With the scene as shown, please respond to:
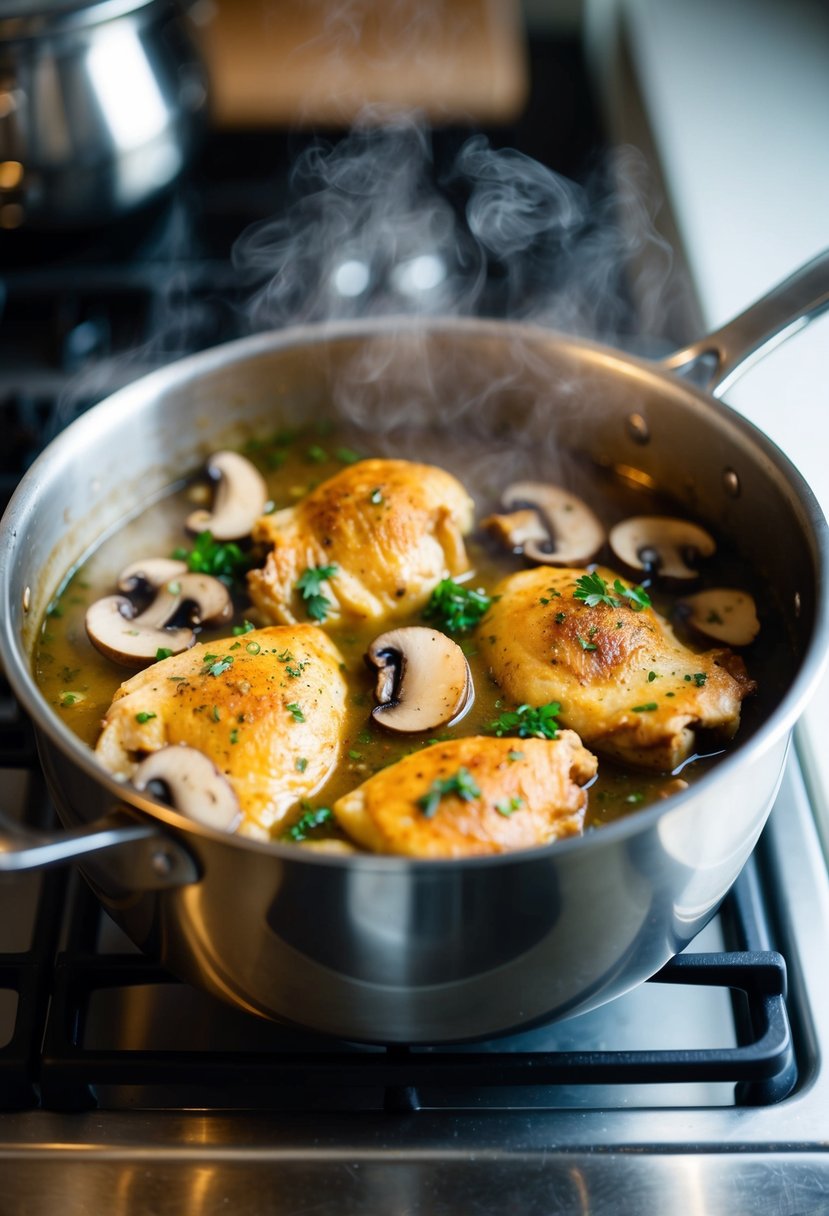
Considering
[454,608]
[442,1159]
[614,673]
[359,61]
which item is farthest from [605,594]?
[359,61]

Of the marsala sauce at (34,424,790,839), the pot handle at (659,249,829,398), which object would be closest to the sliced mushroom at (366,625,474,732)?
the marsala sauce at (34,424,790,839)

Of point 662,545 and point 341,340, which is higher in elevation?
point 341,340

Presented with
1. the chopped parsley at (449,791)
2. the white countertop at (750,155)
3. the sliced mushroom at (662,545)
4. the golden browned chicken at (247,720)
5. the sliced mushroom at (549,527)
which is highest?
the white countertop at (750,155)

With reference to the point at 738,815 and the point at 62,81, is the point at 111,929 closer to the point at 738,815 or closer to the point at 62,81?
the point at 738,815

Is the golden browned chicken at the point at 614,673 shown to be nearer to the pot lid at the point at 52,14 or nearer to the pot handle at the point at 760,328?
the pot handle at the point at 760,328

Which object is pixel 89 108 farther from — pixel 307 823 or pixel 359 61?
pixel 307 823

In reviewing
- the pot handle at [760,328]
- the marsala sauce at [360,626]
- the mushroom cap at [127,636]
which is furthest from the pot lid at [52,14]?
Answer: the pot handle at [760,328]

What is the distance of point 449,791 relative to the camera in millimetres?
1890

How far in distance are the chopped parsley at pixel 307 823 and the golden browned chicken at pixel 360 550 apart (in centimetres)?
52

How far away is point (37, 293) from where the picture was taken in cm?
352

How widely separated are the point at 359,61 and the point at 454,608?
2.82 meters

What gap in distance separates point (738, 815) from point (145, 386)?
1.55m

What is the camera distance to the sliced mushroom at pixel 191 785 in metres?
1.93

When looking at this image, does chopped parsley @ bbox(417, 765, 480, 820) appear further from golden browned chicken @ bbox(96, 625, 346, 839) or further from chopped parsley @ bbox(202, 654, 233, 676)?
chopped parsley @ bbox(202, 654, 233, 676)
